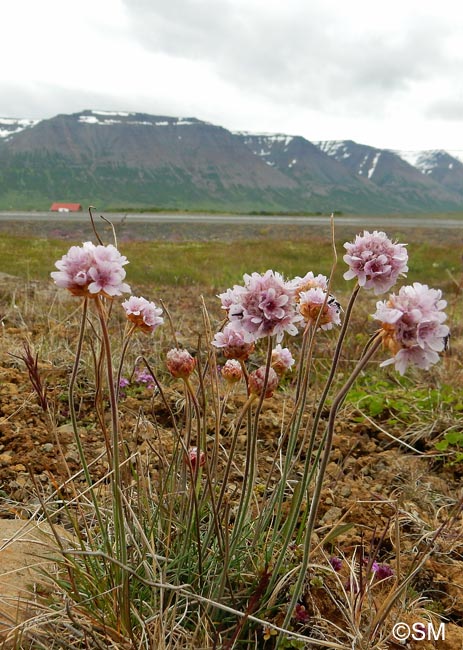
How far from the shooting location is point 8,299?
21.9 feet

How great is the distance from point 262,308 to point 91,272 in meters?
0.45

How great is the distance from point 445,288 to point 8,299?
858cm

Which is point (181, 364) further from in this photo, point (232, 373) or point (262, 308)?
point (262, 308)

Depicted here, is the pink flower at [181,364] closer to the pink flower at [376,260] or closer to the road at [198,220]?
the pink flower at [376,260]

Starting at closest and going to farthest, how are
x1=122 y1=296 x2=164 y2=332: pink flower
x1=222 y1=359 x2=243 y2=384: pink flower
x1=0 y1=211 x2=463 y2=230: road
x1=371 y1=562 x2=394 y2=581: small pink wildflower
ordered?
x1=122 y1=296 x2=164 y2=332: pink flower, x1=222 y1=359 x2=243 y2=384: pink flower, x1=371 y1=562 x2=394 y2=581: small pink wildflower, x1=0 y1=211 x2=463 y2=230: road

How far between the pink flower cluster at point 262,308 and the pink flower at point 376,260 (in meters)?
0.19

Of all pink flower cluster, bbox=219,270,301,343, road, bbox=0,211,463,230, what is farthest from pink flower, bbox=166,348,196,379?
road, bbox=0,211,463,230

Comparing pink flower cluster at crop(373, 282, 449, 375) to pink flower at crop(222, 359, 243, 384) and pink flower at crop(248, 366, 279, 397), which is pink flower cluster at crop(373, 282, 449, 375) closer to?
pink flower at crop(248, 366, 279, 397)

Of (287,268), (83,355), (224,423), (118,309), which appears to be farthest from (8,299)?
(287,268)

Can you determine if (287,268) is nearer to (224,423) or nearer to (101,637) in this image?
(224,423)

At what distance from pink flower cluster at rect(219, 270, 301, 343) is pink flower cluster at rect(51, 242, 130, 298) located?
0.31 meters

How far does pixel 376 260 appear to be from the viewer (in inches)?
54.0

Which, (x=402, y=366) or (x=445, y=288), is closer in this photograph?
(x=402, y=366)

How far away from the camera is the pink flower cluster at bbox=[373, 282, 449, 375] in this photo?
1.18 meters
